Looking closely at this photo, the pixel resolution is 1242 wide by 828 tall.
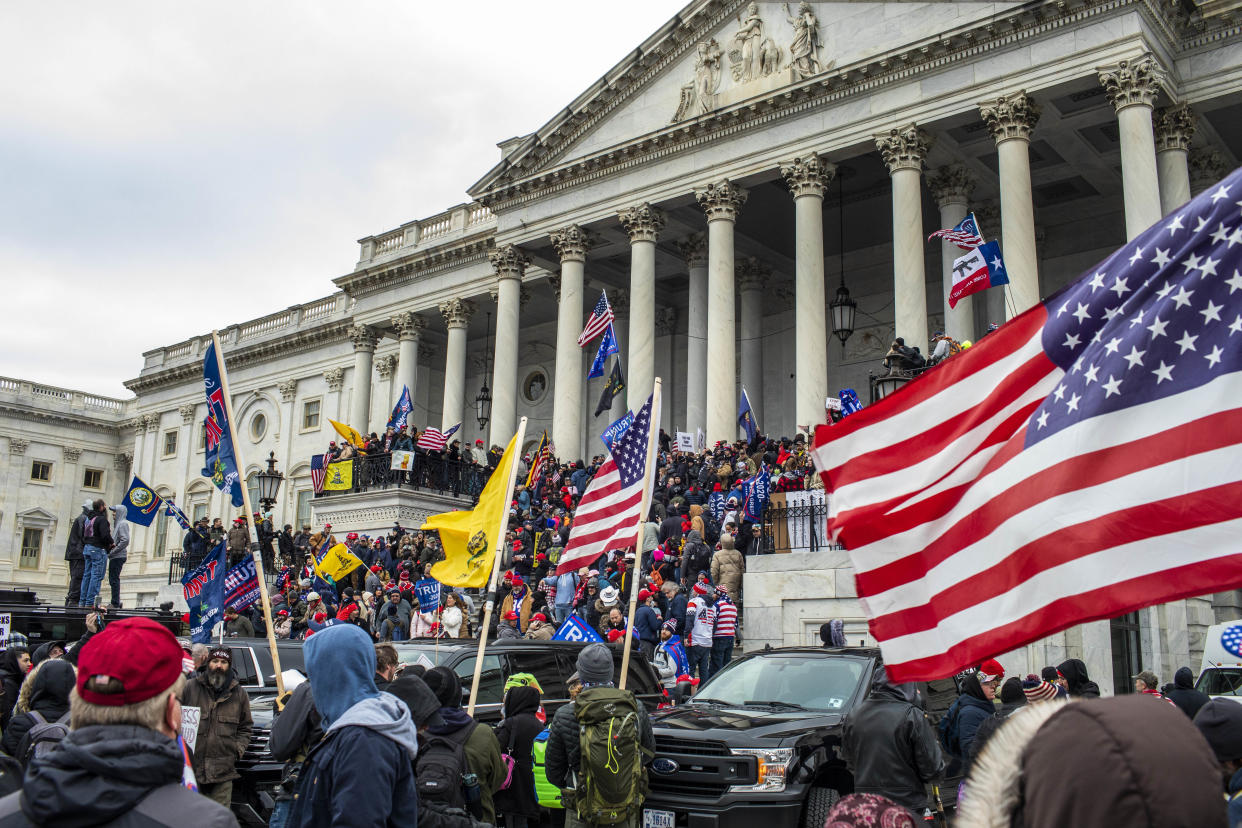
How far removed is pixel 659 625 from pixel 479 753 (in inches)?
394

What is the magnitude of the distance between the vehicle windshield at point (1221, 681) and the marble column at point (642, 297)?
57.6ft

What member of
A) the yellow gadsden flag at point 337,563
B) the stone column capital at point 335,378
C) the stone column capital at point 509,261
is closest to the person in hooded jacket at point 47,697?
the yellow gadsden flag at point 337,563

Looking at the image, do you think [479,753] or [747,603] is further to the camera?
[747,603]

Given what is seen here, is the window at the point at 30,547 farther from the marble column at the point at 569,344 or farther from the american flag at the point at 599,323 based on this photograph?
the american flag at the point at 599,323

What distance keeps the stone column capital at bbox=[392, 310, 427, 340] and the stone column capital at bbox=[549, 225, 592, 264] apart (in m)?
10.3

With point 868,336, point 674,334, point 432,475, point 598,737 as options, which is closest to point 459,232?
point 674,334

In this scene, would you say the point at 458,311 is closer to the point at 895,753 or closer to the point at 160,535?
the point at 160,535

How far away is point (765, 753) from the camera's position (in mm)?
8602

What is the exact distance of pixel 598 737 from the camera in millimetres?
7055

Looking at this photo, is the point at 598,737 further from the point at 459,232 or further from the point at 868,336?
the point at 459,232

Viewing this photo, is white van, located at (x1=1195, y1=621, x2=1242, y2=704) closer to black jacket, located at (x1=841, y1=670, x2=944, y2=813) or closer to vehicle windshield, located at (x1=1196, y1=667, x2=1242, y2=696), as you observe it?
vehicle windshield, located at (x1=1196, y1=667, x2=1242, y2=696)

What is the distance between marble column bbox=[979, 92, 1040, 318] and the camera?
24.1m

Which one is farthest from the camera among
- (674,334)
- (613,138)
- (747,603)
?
(674,334)

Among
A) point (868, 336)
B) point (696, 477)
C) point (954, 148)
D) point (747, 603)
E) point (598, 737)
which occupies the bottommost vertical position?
point (598, 737)
